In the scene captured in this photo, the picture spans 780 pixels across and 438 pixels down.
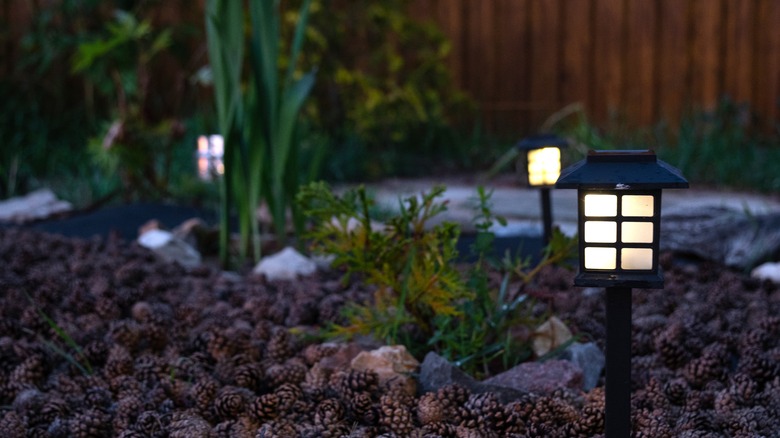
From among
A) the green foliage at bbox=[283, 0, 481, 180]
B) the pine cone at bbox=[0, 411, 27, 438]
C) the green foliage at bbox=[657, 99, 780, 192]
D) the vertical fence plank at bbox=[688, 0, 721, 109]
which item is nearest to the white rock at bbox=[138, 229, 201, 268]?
the pine cone at bbox=[0, 411, 27, 438]

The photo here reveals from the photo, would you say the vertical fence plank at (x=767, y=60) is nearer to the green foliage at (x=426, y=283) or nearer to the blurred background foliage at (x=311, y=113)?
the blurred background foliage at (x=311, y=113)

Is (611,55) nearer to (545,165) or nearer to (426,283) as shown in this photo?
(545,165)

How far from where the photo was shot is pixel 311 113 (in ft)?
18.0

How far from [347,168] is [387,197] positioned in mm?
772

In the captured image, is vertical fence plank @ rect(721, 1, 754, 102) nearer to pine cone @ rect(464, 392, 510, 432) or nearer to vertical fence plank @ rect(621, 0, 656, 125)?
vertical fence plank @ rect(621, 0, 656, 125)

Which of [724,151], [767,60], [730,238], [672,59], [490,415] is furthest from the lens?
[672,59]

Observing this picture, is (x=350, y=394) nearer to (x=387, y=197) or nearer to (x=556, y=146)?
(x=556, y=146)

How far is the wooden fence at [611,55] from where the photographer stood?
578 cm

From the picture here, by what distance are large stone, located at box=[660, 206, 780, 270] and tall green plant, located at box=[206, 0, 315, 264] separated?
46.6 inches

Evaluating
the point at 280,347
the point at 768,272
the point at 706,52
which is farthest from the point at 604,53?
the point at 280,347

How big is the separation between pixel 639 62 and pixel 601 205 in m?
5.30

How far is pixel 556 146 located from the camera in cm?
226

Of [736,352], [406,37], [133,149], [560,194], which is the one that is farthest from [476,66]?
[736,352]

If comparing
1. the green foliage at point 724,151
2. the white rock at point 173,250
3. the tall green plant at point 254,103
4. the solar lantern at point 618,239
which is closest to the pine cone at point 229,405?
the solar lantern at point 618,239
